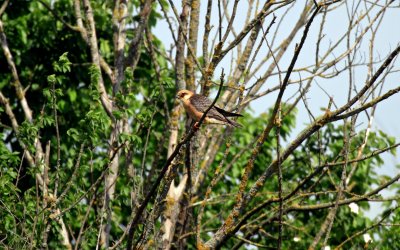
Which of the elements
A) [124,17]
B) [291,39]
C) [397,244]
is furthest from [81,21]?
[397,244]

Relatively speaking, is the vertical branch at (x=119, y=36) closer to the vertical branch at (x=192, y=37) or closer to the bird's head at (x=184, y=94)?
the vertical branch at (x=192, y=37)

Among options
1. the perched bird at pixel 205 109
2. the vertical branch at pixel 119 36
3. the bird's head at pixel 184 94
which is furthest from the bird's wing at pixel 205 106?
the vertical branch at pixel 119 36

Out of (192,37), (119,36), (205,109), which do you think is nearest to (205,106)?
(205,109)

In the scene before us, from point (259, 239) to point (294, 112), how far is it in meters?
2.68

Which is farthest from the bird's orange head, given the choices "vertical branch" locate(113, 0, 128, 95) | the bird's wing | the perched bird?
"vertical branch" locate(113, 0, 128, 95)

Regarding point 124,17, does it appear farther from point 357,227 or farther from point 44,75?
point 357,227

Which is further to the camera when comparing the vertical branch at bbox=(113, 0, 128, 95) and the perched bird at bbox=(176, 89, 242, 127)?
the vertical branch at bbox=(113, 0, 128, 95)

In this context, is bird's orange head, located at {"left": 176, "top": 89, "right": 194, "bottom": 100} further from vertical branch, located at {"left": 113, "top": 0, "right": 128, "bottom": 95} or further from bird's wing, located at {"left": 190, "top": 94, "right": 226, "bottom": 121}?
vertical branch, located at {"left": 113, "top": 0, "right": 128, "bottom": 95}

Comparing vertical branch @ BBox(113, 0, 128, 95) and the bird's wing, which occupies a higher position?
vertical branch @ BBox(113, 0, 128, 95)

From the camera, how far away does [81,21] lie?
11375mm

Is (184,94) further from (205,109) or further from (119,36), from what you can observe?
(119,36)

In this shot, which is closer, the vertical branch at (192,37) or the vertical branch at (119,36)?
the vertical branch at (192,37)

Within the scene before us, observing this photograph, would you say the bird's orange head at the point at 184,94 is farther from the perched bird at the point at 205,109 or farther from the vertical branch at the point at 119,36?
the vertical branch at the point at 119,36

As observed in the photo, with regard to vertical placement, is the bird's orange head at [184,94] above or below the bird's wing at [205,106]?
above
